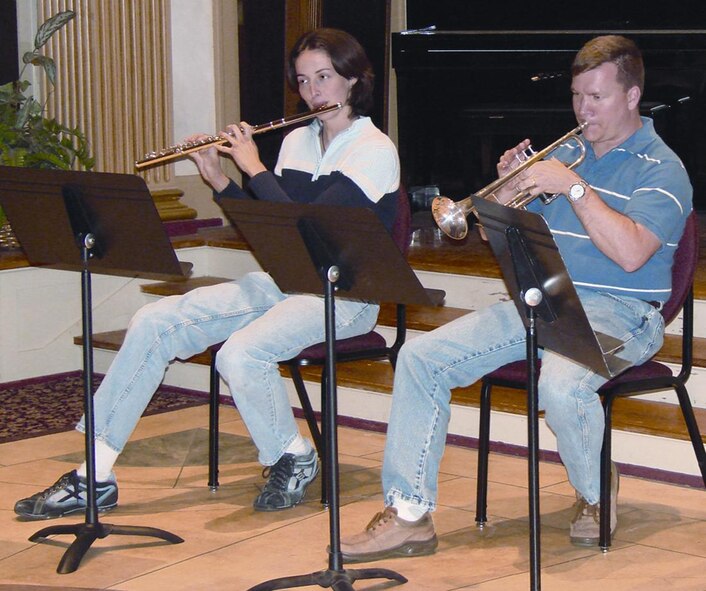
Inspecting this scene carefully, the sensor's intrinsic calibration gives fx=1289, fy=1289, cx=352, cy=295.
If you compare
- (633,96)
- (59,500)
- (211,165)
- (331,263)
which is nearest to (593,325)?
(633,96)

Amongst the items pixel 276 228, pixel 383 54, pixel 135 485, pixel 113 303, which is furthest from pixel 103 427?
pixel 383 54

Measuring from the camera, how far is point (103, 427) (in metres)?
3.44

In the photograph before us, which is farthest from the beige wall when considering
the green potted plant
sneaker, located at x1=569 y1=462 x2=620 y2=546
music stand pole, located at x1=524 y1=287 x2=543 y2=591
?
music stand pole, located at x1=524 y1=287 x2=543 y2=591

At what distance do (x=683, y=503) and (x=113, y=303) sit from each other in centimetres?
264

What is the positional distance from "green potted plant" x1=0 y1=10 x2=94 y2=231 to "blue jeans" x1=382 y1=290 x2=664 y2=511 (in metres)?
2.32

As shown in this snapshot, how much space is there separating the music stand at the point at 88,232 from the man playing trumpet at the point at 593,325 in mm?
604

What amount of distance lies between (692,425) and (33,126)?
2.93 m

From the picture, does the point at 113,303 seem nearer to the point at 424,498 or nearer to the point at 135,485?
the point at 135,485

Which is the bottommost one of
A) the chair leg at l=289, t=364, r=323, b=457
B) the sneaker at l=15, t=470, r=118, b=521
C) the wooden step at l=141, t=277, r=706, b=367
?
the sneaker at l=15, t=470, r=118, b=521

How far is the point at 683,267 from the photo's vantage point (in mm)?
3168

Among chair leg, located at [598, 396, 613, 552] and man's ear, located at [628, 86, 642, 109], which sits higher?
man's ear, located at [628, 86, 642, 109]

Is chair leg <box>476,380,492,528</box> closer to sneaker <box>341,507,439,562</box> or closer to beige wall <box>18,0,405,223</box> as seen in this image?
sneaker <box>341,507,439,562</box>

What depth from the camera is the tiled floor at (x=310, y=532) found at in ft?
9.76

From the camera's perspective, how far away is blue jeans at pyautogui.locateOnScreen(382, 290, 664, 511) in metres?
3.01
